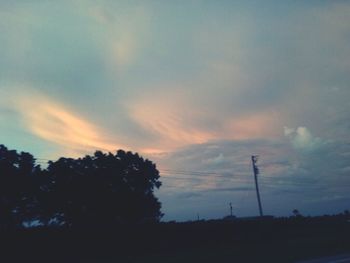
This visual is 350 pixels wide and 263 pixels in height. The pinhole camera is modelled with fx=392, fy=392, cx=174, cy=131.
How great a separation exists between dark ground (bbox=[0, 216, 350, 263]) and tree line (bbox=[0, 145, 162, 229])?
7152mm

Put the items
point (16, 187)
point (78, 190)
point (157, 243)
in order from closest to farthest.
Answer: point (157, 243)
point (16, 187)
point (78, 190)

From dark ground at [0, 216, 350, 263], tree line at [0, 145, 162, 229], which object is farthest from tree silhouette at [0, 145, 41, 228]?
dark ground at [0, 216, 350, 263]

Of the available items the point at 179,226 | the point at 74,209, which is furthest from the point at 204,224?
the point at 74,209

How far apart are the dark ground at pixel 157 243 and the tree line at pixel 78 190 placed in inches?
282

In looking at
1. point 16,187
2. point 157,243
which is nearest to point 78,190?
point 16,187

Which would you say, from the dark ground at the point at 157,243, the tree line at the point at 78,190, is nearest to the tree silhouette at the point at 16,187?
the tree line at the point at 78,190

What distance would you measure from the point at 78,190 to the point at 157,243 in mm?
17502

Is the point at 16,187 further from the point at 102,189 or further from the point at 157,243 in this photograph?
the point at 157,243

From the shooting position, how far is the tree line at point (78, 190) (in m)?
50.7

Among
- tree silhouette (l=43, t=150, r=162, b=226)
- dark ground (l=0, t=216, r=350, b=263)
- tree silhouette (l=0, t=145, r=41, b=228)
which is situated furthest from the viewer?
tree silhouette (l=43, t=150, r=162, b=226)

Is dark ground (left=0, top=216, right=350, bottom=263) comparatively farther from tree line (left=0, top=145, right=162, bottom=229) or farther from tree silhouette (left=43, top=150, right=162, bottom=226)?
tree silhouette (left=43, top=150, right=162, bottom=226)

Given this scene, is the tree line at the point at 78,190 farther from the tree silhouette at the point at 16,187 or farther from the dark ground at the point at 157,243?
the dark ground at the point at 157,243

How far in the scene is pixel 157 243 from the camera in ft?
142

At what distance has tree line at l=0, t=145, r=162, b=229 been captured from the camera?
50.7 m
